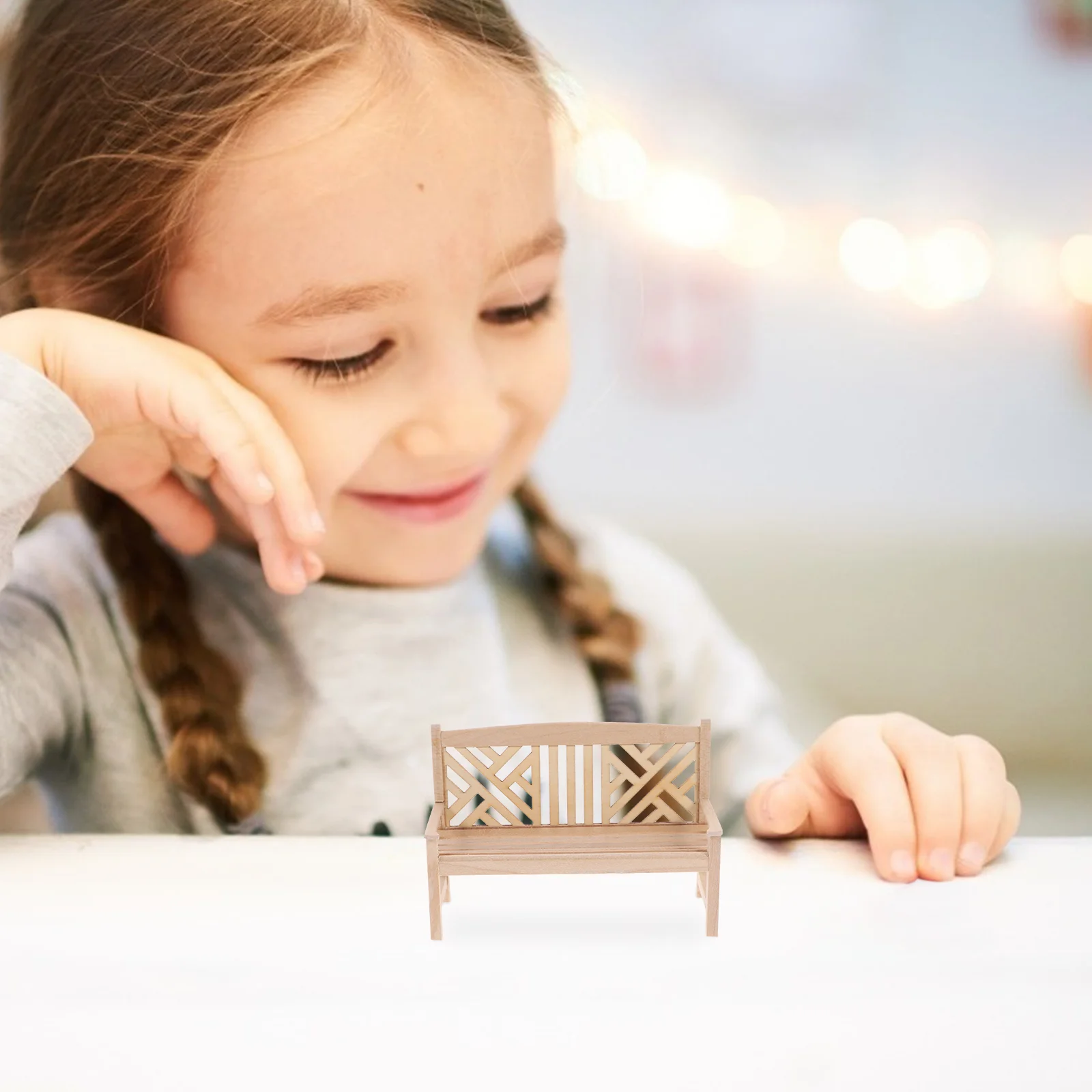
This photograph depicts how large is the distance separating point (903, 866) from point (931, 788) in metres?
0.06

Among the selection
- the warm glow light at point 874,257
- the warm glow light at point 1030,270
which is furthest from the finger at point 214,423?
the warm glow light at point 1030,270

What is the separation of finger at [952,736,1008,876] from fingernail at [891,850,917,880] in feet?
0.10

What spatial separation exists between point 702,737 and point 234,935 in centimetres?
26

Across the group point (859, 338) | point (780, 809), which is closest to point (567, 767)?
point (780, 809)

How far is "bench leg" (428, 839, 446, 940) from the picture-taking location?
0.59m

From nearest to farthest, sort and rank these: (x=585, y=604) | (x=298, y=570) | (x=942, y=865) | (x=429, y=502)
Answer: (x=942, y=865)
(x=298, y=570)
(x=429, y=502)
(x=585, y=604)

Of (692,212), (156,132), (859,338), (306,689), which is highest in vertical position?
(156,132)

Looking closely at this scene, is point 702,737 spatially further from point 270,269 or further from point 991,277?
point 991,277

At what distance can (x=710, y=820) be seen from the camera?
0.60 meters

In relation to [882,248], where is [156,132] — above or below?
above

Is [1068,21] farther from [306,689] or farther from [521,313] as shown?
[306,689]

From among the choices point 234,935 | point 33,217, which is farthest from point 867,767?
point 33,217

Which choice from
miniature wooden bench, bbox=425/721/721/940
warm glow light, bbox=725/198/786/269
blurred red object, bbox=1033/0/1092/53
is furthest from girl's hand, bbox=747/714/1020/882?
blurred red object, bbox=1033/0/1092/53

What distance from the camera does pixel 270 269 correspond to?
74cm
